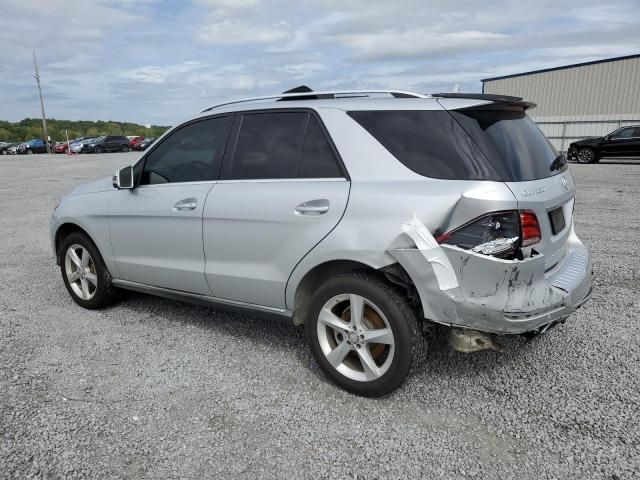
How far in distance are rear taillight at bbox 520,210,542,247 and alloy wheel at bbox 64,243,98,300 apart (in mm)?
3567

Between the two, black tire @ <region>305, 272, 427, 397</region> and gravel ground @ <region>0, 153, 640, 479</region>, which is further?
black tire @ <region>305, 272, 427, 397</region>

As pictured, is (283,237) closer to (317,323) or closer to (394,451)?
(317,323)

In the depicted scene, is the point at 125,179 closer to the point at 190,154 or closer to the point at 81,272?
the point at 190,154

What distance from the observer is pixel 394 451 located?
2658 millimetres

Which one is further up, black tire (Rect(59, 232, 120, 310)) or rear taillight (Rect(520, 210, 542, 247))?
rear taillight (Rect(520, 210, 542, 247))

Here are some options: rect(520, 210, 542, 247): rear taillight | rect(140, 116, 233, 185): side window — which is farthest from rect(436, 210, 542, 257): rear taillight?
rect(140, 116, 233, 185): side window

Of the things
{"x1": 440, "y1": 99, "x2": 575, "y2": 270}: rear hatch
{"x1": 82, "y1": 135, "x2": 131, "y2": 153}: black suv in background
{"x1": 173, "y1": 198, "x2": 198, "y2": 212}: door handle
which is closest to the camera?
{"x1": 440, "y1": 99, "x2": 575, "y2": 270}: rear hatch

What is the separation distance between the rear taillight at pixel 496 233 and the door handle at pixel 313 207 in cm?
78

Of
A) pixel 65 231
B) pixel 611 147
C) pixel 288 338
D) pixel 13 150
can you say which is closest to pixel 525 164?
pixel 288 338

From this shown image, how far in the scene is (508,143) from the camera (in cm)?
296

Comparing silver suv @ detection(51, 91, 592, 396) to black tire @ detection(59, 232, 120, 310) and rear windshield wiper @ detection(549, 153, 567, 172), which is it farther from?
black tire @ detection(59, 232, 120, 310)

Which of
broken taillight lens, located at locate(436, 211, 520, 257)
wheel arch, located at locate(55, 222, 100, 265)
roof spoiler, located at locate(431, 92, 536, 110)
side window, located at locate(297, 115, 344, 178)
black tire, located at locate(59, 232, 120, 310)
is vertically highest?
roof spoiler, located at locate(431, 92, 536, 110)

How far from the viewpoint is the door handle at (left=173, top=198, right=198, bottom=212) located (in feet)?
12.2

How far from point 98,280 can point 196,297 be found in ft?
3.96
